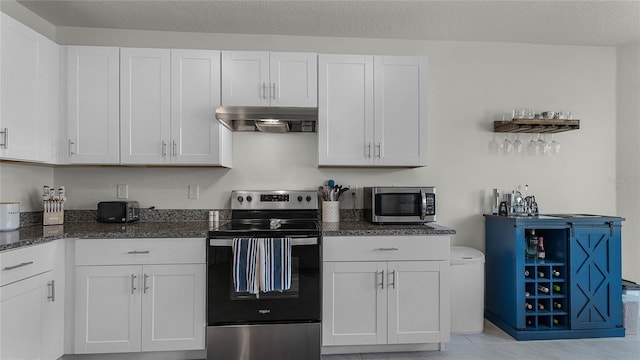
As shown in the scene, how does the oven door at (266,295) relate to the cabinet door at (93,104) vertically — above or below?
below

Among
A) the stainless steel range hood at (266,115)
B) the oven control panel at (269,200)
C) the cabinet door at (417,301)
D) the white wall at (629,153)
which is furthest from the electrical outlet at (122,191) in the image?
the white wall at (629,153)

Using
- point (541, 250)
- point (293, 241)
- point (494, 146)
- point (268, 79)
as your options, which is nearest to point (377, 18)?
point (268, 79)

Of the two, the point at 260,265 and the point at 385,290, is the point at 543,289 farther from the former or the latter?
the point at 260,265

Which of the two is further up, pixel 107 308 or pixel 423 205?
pixel 423 205

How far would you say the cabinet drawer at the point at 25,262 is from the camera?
5.94 ft

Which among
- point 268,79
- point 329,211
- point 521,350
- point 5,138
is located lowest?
point 521,350

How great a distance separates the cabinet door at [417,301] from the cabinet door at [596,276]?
1174mm

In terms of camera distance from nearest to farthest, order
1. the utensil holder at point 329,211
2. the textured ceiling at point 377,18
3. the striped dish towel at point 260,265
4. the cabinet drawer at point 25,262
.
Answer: the cabinet drawer at point 25,262
the striped dish towel at point 260,265
the textured ceiling at point 377,18
the utensil holder at point 329,211

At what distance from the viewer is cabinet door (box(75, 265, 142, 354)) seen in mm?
2250

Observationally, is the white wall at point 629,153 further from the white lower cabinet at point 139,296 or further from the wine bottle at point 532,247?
the white lower cabinet at point 139,296

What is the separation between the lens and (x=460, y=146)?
320 centimetres

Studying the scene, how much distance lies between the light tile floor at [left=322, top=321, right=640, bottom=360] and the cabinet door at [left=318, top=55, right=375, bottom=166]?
145cm

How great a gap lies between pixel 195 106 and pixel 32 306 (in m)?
1.58

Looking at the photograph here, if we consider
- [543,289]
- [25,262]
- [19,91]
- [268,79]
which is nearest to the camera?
[25,262]
